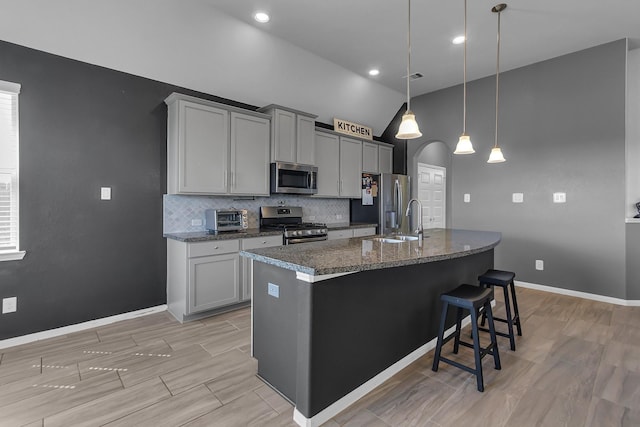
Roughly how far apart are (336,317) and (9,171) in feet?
9.69

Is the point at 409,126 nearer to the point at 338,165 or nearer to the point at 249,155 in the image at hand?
the point at 249,155

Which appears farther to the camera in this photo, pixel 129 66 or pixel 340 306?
pixel 129 66

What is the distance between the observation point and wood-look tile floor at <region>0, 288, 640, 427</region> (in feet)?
5.84

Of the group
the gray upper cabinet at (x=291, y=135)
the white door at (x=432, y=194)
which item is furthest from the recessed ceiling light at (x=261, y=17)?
the white door at (x=432, y=194)

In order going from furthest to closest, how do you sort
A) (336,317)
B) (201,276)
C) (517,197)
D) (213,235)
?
(517,197) → (213,235) → (201,276) → (336,317)

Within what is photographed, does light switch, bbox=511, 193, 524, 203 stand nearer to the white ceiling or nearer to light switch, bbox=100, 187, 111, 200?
the white ceiling

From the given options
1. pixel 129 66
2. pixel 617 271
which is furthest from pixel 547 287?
pixel 129 66

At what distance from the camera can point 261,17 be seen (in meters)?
3.33

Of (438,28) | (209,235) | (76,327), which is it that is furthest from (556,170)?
(76,327)

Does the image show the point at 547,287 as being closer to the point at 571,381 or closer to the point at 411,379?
the point at 571,381

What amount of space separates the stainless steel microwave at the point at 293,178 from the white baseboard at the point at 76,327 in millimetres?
1944

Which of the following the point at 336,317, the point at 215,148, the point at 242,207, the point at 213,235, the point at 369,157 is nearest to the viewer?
the point at 336,317

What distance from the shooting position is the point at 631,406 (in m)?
1.88

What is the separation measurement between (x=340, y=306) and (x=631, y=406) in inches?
73.3
